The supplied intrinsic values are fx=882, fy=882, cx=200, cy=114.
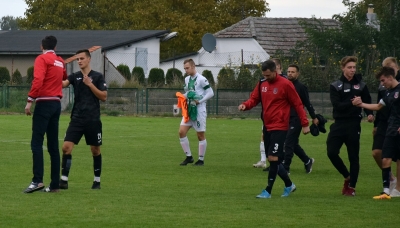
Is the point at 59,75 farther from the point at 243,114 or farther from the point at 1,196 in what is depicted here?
the point at 243,114

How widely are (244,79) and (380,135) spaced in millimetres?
26429

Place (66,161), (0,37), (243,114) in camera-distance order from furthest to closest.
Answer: (0,37) → (243,114) → (66,161)

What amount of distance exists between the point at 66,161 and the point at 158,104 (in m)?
26.6

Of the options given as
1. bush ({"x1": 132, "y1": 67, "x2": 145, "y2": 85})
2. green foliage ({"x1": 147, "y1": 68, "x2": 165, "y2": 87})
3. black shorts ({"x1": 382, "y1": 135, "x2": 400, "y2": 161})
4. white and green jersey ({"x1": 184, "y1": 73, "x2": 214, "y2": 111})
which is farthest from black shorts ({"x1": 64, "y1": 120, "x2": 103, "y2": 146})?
green foliage ({"x1": 147, "y1": 68, "x2": 165, "y2": 87})

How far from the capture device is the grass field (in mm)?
9555

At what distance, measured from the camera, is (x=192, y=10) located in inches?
2682

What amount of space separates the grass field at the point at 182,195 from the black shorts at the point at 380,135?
70cm

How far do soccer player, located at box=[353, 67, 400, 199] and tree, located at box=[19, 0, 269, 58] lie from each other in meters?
54.2

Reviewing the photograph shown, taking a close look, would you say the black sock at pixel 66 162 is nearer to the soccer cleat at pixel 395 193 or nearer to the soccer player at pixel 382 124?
the soccer player at pixel 382 124

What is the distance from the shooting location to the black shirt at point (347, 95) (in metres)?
12.2

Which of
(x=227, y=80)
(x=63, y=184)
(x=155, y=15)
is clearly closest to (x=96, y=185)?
(x=63, y=184)

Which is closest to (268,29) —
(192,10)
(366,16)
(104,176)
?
(192,10)

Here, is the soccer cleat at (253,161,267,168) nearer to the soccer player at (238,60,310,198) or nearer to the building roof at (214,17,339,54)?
the soccer player at (238,60,310,198)

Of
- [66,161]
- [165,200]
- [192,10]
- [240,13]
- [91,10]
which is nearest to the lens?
[165,200]
